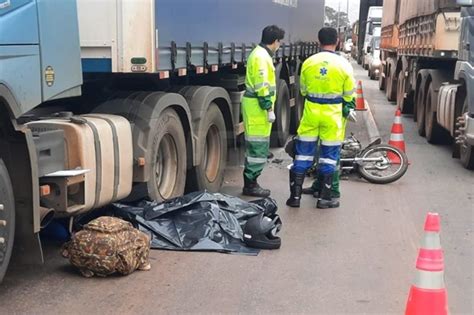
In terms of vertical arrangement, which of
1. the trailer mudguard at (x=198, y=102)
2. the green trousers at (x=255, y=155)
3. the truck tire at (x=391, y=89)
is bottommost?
the truck tire at (x=391, y=89)

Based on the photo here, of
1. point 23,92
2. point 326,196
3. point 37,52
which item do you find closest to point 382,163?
point 326,196

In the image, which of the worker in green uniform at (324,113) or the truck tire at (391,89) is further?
the truck tire at (391,89)

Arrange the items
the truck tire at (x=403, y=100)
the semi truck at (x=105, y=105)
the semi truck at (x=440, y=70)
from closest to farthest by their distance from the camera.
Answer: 1. the semi truck at (x=105, y=105)
2. the semi truck at (x=440, y=70)
3. the truck tire at (x=403, y=100)

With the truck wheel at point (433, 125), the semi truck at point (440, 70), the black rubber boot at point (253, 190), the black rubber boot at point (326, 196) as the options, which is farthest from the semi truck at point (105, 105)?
the truck wheel at point (433, 125)

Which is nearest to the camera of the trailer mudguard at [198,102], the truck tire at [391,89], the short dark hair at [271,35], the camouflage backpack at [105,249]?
the camouflage backpack at [105,249]

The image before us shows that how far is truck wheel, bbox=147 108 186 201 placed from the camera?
20.4 ft

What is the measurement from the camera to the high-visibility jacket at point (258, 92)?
7199 mm

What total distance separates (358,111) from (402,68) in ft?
7.80

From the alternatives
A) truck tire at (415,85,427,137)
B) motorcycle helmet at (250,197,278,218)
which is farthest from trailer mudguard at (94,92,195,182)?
truck tire at (415,85,427,137)

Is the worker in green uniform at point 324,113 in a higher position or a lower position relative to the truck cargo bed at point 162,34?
lower

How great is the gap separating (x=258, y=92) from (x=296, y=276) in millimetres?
2767

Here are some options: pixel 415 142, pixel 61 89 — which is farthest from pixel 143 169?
pixel 415 142

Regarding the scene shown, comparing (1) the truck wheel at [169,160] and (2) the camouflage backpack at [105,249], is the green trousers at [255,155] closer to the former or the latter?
(1) the truck wheel at [169,160]

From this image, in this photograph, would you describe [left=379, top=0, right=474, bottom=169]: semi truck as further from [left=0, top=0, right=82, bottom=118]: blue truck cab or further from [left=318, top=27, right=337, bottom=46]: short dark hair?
[left=0, top=0, right=82, bottom=118]: blue truck cab
